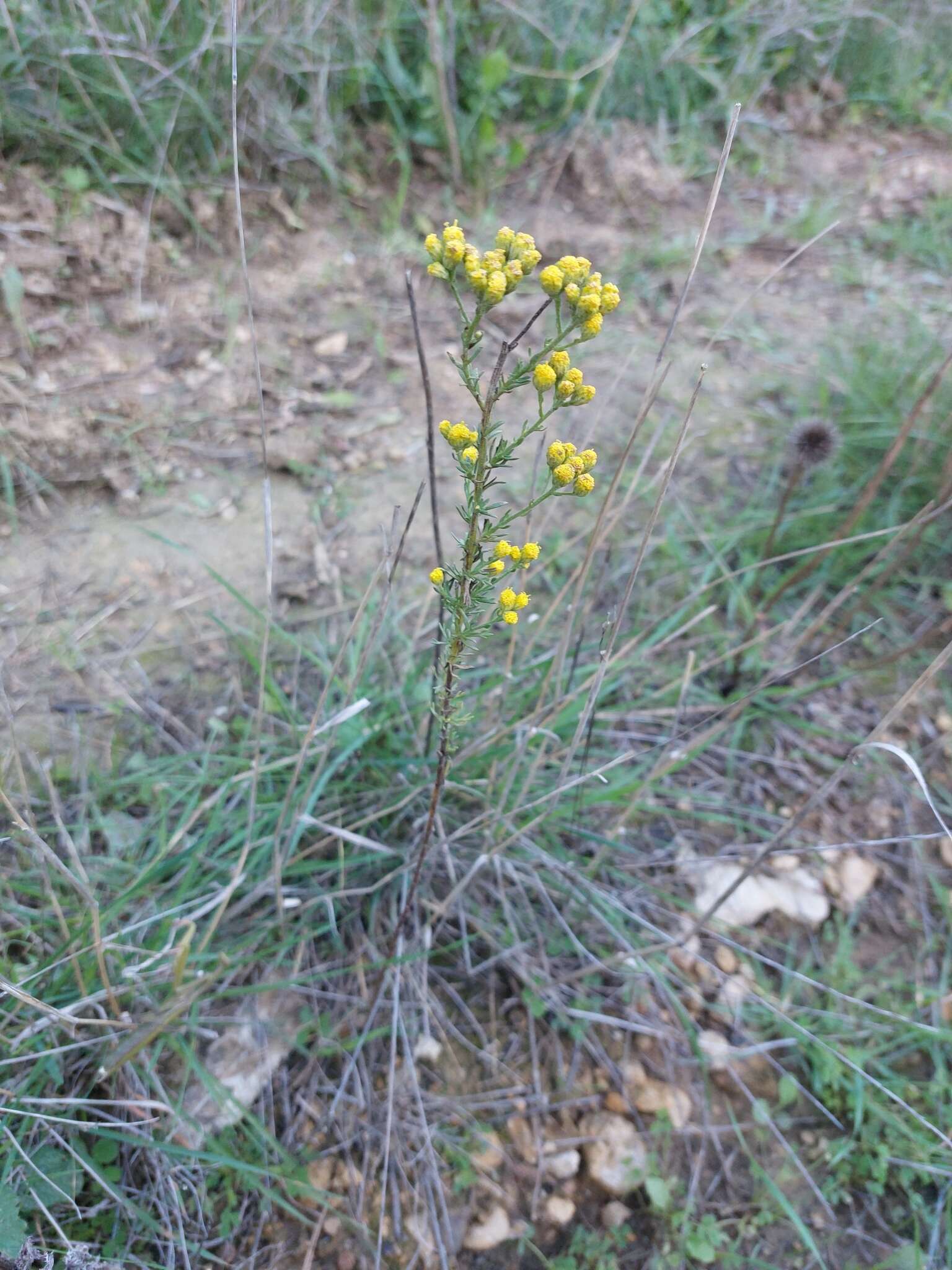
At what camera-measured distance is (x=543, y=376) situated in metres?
0.86

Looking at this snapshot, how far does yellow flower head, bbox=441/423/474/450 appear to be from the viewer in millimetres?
887

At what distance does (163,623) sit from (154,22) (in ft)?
6.28

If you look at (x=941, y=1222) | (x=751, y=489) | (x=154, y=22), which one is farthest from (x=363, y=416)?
(x=941, y=1222)

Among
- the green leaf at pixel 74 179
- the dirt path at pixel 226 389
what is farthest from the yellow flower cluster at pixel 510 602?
the green leaf at pixel 74 179

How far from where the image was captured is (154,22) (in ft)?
8.23

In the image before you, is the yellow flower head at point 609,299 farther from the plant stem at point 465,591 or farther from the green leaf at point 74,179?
the green leaf at point 74,179

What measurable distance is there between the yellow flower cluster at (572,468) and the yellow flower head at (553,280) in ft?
0.49

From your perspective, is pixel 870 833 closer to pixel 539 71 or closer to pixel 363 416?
pixel 363 416

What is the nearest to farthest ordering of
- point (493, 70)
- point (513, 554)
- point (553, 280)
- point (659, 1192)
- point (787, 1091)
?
point (553, 280)
point (513, 554)
point (659, 1192)
point (787, 1091)
point (493, 70)

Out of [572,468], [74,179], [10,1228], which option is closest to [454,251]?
[572,468]

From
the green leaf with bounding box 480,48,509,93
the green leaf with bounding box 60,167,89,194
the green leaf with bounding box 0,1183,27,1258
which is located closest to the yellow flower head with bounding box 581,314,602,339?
the green leaf with bounding box 0,1183,27,1258

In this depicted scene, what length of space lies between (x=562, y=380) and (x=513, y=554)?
0.20 meters

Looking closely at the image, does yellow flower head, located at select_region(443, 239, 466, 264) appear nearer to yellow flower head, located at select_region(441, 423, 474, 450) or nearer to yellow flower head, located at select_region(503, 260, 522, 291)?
yellow flower head, located at select_region(503, 260, 522, 291)

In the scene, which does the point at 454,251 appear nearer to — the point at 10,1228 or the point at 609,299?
the point at 609,299
